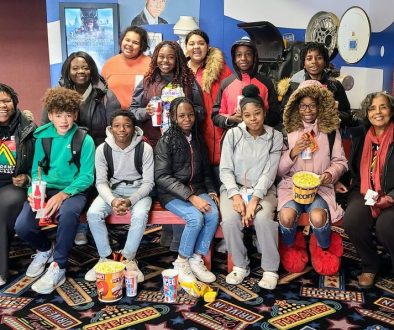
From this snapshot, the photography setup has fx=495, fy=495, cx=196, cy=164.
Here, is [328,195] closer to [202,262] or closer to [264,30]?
[202,262]

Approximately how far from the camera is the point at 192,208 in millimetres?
3492

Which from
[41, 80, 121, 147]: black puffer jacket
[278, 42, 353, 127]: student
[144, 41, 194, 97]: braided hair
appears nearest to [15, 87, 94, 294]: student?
[41, 80, 121, 147]: black puffer jacket

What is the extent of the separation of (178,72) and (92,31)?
300 centimetres

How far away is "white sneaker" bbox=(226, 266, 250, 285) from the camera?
3.41m

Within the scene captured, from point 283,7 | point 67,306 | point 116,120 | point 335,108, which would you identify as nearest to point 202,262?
point 67,306

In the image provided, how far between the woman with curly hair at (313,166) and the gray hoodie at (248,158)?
0.11 metres

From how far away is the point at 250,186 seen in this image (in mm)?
3596

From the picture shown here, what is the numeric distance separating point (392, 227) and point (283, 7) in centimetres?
419

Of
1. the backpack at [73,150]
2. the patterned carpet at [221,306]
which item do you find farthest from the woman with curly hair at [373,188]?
the backpack at [73,150]

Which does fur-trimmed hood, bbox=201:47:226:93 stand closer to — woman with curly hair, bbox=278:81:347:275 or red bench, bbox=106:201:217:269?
woman with curly hair, bbox=278:81:347:275

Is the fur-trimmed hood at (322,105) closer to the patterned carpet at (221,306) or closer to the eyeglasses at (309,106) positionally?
the eyeglasses at (309,106)

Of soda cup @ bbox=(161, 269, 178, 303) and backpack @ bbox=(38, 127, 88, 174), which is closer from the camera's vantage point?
soda cup @ bbox=(161, 269, 178, 303)

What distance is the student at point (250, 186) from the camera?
134 inches

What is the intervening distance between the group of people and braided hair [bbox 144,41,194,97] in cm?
1
